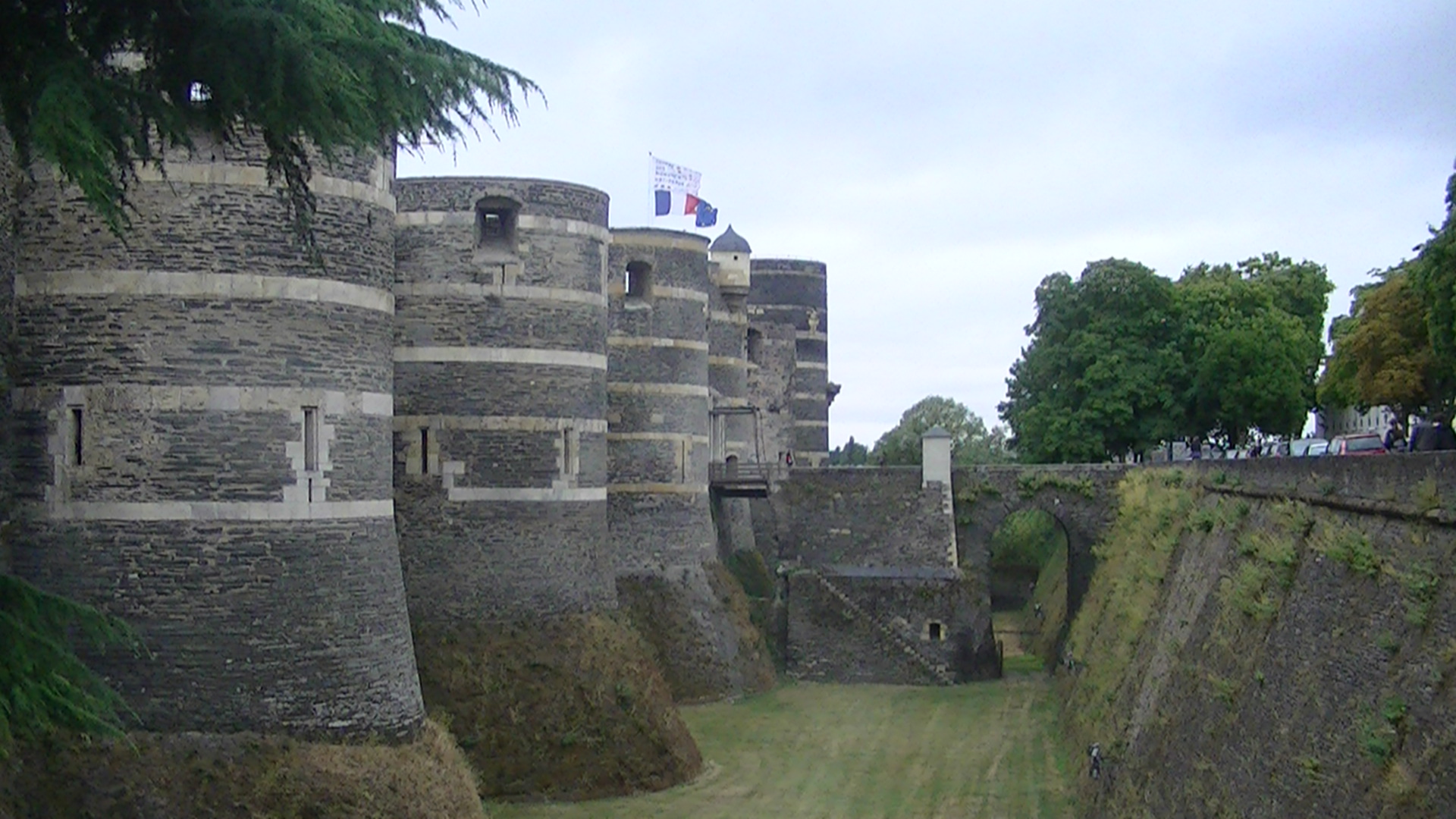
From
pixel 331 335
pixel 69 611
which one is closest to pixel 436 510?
pixel 331 335

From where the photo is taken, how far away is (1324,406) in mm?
67562

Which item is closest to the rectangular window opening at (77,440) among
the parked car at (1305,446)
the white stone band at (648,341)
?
the white stone band at (648,341)

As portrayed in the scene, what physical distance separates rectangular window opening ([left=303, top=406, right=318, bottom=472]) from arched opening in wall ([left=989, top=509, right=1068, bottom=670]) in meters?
39.8

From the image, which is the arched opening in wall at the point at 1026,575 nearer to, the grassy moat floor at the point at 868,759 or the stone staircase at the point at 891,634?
the stone staircase at the point at 891,634

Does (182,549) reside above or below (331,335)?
below

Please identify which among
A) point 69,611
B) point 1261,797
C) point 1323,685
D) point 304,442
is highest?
point 304,442

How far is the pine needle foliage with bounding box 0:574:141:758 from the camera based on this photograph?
11711 millimetres

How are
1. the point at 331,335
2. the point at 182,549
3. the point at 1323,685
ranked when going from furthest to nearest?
1. the point at 331,335
2. the point at 182,549
3. the point at 1323,685

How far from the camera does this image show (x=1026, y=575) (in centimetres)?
7319

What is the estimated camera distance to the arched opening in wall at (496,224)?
3178cm

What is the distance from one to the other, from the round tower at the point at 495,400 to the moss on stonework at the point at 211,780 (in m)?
8.93

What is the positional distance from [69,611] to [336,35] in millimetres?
4442

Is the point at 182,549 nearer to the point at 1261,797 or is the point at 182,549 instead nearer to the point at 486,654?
the point at 486,654

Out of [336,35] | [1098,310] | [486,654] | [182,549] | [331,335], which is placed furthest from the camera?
[1098,310]
